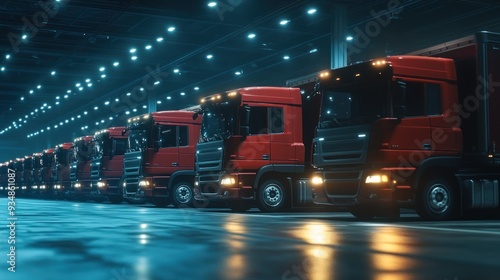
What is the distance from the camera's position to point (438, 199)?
44.9 ft

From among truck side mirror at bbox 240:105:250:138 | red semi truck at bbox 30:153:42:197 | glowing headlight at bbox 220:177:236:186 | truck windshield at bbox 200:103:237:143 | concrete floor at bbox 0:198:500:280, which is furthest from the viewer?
red semi truck at bbox 30:153:42:197

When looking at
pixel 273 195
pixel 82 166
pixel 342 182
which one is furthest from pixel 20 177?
pixel 342 182

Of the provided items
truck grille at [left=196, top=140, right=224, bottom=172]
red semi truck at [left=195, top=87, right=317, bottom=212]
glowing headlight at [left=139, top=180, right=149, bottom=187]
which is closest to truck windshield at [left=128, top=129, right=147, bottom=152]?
glowing headlight at [left=139, top=180, right=149, bottom=187]

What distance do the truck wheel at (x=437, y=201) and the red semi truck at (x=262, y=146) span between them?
4.59 metres

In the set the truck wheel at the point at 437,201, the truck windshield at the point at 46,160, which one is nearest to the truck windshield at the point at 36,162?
the truck windshield at the point at 46,160

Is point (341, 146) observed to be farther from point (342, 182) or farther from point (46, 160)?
point (46, 160)

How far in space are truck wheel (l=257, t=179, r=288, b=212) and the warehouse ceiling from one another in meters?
7.88

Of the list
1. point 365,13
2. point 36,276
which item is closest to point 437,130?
point 36,276

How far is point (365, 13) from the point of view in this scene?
2631 centimetres

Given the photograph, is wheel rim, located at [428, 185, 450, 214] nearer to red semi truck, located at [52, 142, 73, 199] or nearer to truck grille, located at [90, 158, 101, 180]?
truck grille, located at [90, 158, 101, 180]

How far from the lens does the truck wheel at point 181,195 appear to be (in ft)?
72.2

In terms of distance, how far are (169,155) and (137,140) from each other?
5.04ft

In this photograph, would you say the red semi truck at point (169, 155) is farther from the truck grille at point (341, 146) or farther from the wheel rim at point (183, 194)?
the truck grille at point (341, 146)

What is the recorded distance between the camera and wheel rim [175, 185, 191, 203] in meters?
22.0
